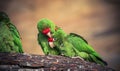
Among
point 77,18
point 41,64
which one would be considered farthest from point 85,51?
point 77,18

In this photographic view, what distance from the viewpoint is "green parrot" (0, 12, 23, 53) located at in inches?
168

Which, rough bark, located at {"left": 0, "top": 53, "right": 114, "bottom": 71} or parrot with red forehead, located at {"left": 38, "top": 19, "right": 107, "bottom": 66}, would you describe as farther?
parrot with red forehead, located at {"left": 38, "top": 19, "right": 107, "bottom": 66}

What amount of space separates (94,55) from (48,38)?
1.54ft

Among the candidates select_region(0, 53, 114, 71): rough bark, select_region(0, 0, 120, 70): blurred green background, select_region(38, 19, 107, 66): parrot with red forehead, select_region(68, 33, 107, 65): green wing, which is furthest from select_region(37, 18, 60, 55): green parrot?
select_region(0, 0, 120, 70): blurred green background

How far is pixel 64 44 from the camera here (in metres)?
4.32

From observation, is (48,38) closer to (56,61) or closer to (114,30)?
(56,61)

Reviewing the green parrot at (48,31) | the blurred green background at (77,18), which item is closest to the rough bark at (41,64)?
the green parrot at (48,31)

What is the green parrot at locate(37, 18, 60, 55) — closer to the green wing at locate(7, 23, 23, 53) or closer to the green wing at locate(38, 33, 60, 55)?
the green wing at locate(38, 33, 60, 55)

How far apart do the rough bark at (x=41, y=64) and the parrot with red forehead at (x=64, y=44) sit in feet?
0.95

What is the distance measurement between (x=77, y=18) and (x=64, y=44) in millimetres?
2399

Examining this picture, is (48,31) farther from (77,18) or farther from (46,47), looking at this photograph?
(77,18)

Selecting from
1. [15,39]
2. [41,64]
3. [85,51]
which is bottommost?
[41,64]

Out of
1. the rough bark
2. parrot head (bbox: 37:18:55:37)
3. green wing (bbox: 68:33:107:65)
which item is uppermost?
parrot head (bbox: 37:18:55:37)

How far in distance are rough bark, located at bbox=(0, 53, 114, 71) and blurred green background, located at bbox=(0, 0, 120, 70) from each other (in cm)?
231
